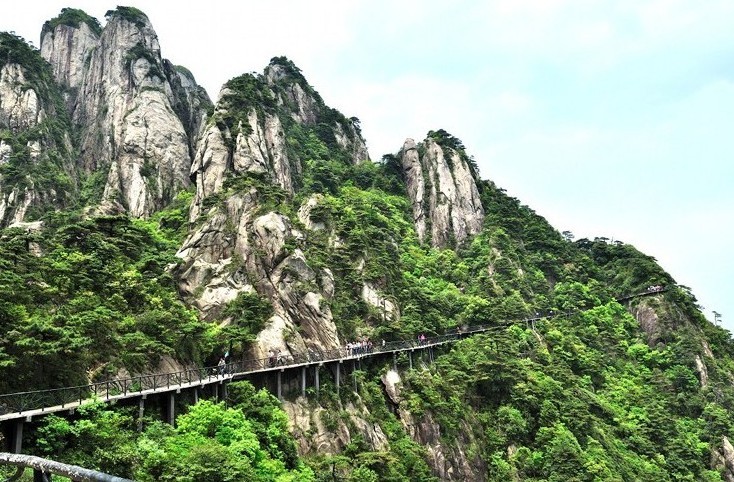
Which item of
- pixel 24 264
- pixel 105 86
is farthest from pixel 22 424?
pixel 105 86

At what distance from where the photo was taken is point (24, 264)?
30.0 metres

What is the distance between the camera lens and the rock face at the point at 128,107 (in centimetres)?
7694

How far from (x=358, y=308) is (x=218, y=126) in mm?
28983

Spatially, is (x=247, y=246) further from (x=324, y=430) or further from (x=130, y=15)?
(x=130, y=15)

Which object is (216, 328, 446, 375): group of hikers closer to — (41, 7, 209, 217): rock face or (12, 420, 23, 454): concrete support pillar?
(12, 420, 23, 454): concrete support pillar

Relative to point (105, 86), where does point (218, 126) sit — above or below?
below

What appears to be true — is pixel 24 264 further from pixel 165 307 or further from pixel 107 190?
pixel 107 190

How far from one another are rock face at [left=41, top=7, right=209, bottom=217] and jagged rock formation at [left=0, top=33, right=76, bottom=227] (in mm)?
4839

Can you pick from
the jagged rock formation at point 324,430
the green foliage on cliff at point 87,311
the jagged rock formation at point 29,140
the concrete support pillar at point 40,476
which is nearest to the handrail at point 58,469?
the concrete support pillar at point 40,476

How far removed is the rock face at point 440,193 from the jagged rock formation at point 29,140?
166 feet

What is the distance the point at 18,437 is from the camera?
62.1 ft

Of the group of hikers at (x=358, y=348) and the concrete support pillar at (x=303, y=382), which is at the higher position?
the group of hikers at (x=358, y=348)

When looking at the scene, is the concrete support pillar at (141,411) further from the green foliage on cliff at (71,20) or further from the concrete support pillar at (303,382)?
the green foliage on cliff at (71,20)

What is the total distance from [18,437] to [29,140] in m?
69.7
